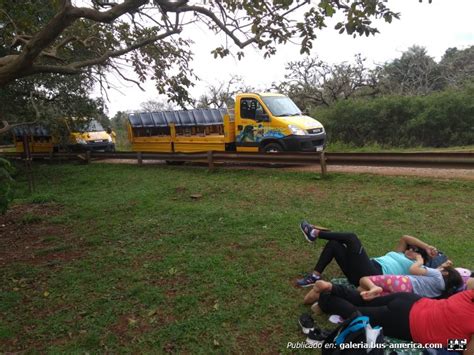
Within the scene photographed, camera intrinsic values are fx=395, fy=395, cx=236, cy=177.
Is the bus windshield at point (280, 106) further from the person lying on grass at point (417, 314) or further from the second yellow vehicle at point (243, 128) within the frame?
the person lying on grass at point (417, 314)

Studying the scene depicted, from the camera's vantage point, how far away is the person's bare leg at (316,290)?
3.69 m

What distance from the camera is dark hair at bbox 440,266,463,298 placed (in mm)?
3676

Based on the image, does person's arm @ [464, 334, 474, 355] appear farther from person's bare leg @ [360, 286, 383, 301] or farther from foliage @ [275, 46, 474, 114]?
foliage @ [275, 46, 474, 114]

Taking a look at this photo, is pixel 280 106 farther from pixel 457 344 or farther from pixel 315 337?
pixel 457 344

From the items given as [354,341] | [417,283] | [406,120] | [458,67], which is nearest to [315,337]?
[354,341]

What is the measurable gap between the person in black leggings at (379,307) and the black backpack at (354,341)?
437 mm

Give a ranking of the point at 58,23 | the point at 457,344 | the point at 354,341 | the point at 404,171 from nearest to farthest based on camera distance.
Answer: the point at 354,341 < the point at 457,344 < the point at 58,23 < the point at 404,171

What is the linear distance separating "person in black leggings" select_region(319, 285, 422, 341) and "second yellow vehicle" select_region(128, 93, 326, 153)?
→ 7978 mm

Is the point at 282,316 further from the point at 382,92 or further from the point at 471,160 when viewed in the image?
the point at 382,92

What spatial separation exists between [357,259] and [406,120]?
14.6m

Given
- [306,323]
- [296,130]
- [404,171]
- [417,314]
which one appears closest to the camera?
[417,314]

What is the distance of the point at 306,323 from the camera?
3.53 metres

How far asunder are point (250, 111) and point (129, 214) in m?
5.74

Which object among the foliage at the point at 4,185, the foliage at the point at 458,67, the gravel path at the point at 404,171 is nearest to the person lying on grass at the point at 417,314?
the foliage at the point at 4,185
